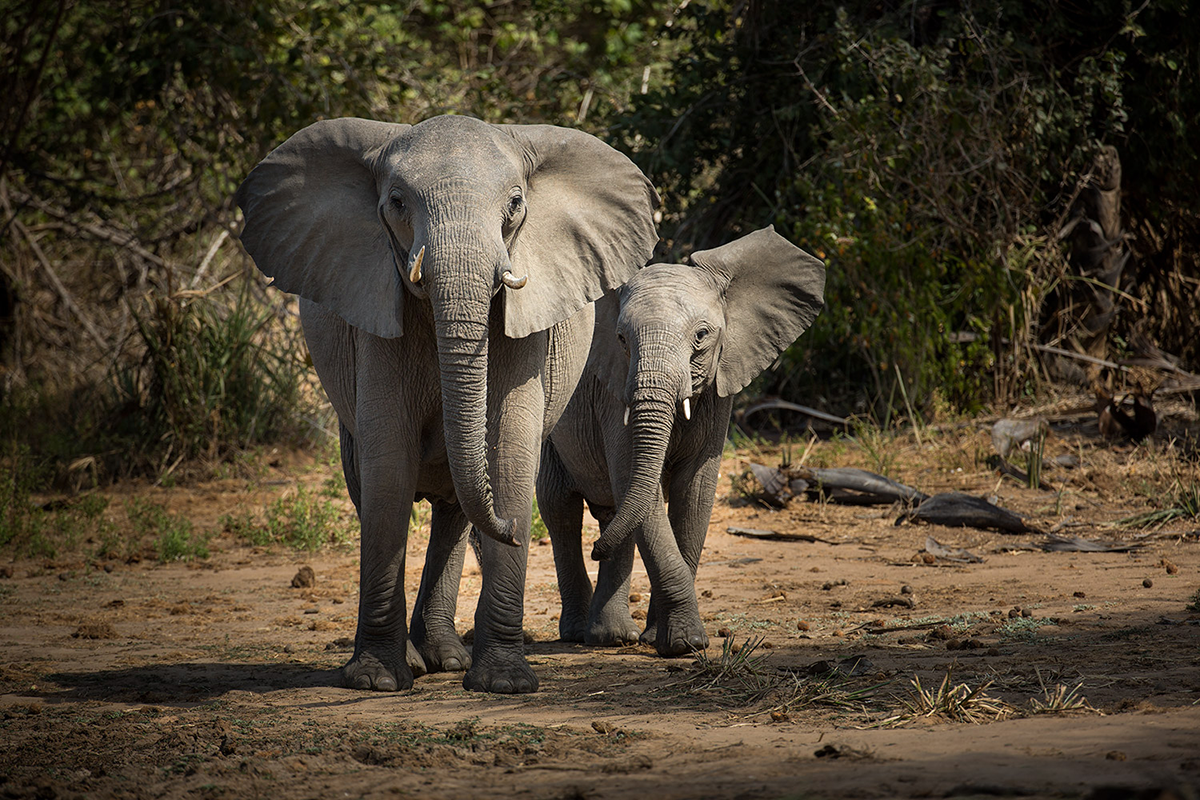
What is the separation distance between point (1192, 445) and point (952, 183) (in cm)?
301

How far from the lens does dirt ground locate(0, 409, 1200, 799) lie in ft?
10.6

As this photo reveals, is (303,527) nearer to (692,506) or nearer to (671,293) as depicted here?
(692,506)

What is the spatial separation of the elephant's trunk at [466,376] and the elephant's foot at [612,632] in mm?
1479

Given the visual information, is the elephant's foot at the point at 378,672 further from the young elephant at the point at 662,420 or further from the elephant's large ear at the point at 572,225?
the elephant's large ear at the point at 572,225

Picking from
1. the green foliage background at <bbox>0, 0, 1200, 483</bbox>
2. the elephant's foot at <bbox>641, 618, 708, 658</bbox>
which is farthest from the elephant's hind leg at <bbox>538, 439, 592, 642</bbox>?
the green foliage background at <bbox>0, 0, 1200, 483</bbox>

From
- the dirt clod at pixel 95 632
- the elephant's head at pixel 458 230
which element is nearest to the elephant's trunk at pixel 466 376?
the elephant's head at pixel 458 230

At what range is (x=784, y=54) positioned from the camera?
39.1 feet

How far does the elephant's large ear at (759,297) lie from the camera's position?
231 inches

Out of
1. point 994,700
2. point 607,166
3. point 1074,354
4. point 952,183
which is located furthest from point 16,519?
point 1074,354

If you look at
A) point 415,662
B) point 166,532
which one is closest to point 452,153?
point 415,662

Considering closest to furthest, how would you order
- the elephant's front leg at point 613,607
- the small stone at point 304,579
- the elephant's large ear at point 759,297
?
the elephant's front leg at point 613,607
the elephant's large ear at point 759,297
the small stone at point 304,579

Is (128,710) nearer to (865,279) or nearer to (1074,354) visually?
(865,279)

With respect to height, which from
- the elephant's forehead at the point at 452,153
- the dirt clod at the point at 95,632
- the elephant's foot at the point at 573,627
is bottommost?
the dirt clod at the point at 95,632

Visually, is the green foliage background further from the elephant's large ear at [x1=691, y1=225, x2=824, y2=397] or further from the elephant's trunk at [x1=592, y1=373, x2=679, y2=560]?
the elephant's trunk at [x1=592, y1=373, x2=679, y2=560]
